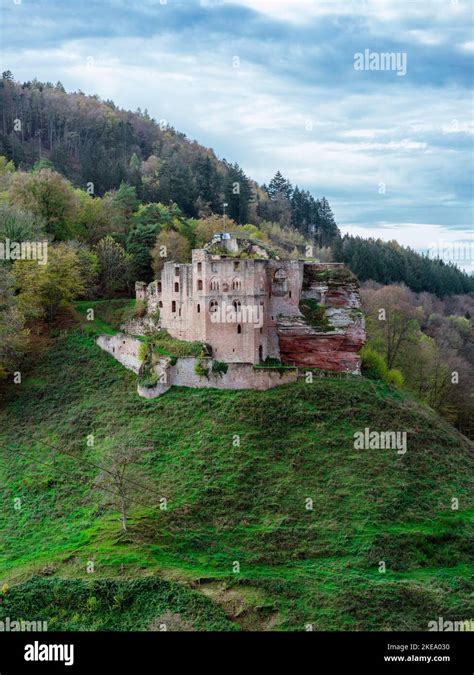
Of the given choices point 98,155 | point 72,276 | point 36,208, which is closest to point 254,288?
point 72,276

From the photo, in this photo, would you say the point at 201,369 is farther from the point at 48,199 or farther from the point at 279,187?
the point at 279,187

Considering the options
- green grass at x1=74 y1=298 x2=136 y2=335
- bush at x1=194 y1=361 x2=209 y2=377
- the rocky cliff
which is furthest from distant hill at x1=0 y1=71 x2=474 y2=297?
bush at x1=194 y1=361 x2=209 y2=377

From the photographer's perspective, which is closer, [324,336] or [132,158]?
[324,336]

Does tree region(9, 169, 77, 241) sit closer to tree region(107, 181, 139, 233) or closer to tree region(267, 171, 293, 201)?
tree region(107, 181, 139, 233)

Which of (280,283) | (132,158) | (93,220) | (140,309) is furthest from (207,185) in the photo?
(280,283)

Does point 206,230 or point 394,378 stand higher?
point 206,230

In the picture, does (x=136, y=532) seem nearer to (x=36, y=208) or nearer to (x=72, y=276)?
(x=72, y=276)
